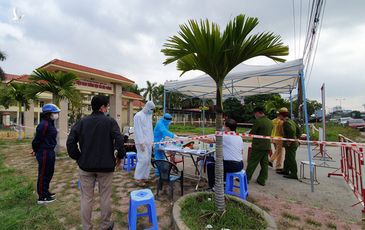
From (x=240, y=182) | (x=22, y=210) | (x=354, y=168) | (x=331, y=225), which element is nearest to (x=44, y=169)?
(x=22, y=210)

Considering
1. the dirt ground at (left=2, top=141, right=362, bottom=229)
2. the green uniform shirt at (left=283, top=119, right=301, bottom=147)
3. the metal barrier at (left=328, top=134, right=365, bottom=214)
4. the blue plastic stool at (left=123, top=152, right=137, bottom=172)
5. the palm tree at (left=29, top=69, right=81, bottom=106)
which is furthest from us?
the palm tree at (left=29, top=69, right=81, bottom=106)

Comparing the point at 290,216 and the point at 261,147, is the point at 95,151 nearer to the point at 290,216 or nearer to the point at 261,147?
the point at 290,216

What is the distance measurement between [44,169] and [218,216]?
299 centimetres

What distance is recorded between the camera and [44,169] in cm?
330

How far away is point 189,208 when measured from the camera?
2676 millimetres

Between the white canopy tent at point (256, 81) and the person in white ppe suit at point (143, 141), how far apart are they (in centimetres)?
215

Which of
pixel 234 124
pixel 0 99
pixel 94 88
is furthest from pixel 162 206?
pixel 0 99

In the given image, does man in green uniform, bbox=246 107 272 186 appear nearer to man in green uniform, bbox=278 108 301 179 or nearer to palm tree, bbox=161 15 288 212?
man in green uniform, bbox=278 108 301 179

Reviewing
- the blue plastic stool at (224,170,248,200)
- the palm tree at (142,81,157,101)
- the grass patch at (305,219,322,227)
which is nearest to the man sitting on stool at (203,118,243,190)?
the blue plastic stool at (224,170,248,200)

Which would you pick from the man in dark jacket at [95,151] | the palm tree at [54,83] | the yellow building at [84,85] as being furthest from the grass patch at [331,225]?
the yellow building at [84,85]

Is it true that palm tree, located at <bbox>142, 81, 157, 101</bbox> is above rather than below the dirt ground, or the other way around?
above

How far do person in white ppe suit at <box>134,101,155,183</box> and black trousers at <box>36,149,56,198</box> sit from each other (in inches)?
62.1

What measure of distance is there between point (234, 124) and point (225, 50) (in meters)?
1.70

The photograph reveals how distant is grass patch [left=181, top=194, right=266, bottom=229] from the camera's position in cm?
231
